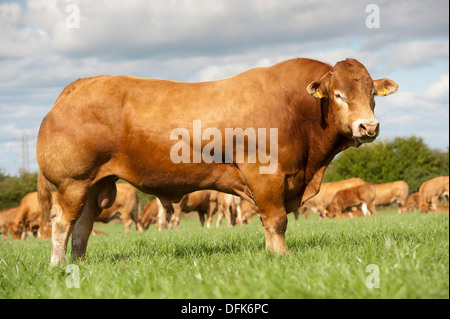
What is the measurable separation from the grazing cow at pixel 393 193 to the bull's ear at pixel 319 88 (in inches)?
1315

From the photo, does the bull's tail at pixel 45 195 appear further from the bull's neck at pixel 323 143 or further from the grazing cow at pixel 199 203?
the grazing cow at pixel 199 203

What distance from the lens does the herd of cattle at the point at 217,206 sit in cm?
2417

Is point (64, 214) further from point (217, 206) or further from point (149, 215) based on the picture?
point (149, 215)

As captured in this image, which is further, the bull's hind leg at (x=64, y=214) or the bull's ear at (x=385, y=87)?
the bull's hind leg at (x=64, y=214)

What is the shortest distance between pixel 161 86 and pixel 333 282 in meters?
3.17

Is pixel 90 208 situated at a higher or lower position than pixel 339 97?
lower

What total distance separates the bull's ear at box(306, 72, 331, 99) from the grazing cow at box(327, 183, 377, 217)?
81.6 ft

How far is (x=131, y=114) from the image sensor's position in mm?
5074

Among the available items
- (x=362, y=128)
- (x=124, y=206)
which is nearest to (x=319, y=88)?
(x=362, y=128)

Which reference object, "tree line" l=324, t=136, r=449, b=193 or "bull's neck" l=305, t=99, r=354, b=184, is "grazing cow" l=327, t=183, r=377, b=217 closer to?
"tree line" l=324, t=136, r=449, b=193

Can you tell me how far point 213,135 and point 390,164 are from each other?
151 ft

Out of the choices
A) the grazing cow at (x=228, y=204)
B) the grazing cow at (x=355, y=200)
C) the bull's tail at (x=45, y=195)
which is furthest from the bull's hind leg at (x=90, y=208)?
the grazing cow at (x=355, y=200)

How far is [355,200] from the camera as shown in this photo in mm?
28625
